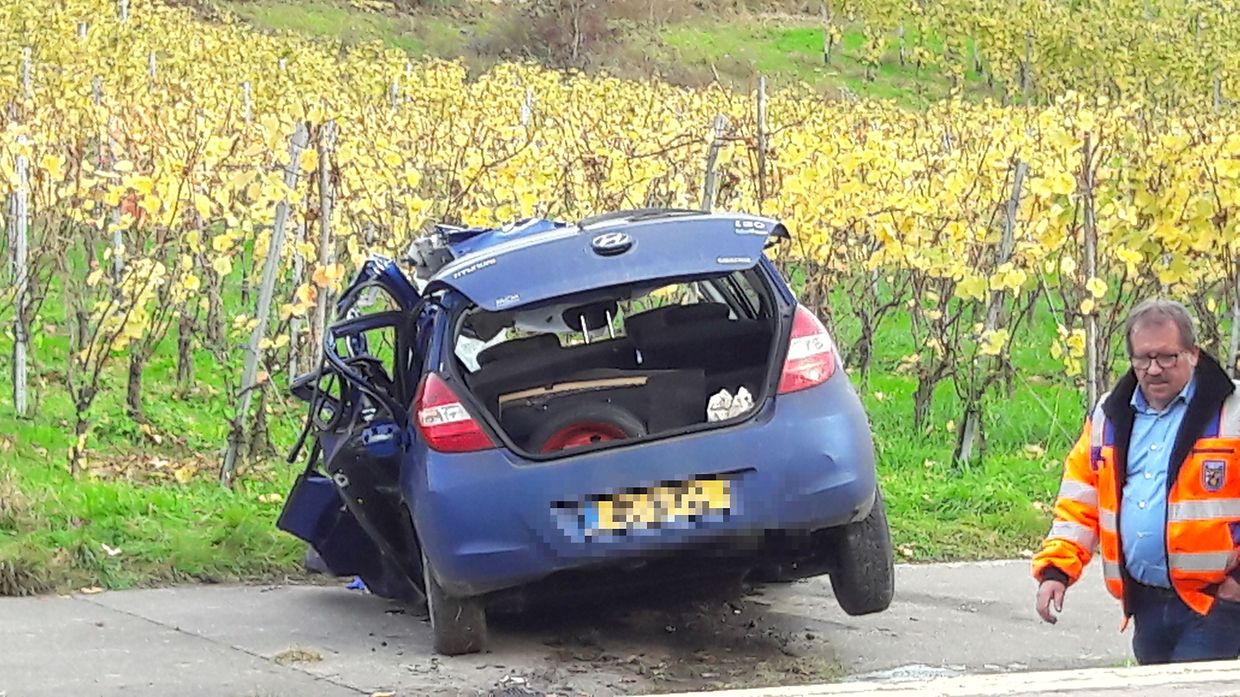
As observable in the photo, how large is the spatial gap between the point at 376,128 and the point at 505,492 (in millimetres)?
6982

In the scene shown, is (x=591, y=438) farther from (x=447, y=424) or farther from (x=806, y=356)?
(x=806, y=356)

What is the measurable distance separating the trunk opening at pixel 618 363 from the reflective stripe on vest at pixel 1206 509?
5.73 feet

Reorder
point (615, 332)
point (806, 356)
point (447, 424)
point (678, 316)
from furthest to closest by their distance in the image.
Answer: point (615, 332)
point (678, 316)
point (806, 356)
point (447, 424)

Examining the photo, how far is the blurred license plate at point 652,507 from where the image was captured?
5738 mm

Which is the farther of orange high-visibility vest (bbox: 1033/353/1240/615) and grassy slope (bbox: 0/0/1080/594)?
grassy slope (bbox: 0/0/1080/594)

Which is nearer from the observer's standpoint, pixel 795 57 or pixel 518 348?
pixel 518 348

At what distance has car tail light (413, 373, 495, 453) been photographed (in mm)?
5871

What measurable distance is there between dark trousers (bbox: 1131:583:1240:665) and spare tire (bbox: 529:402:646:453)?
202cm

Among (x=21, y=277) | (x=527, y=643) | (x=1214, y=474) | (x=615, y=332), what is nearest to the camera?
(x=1214, y=474)

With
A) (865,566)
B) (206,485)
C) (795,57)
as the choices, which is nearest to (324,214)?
(206,485)

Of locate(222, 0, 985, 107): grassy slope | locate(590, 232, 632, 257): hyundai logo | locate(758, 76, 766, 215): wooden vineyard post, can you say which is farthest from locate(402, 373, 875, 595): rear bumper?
locate(222, 0, 985, 107): grassy slope

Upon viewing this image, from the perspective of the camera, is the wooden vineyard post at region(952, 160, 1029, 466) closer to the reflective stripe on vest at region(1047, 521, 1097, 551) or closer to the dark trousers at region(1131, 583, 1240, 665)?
the reflective stripe on vest at region(1047, 521, 1097, 551)

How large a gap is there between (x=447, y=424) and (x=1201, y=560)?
2.57 metres

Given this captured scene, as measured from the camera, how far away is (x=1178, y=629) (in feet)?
15.0
